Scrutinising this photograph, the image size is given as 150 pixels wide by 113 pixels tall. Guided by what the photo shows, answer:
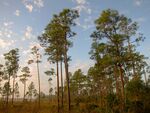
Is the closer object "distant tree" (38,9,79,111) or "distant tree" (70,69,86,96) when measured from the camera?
"distant tree" (38,9,79,111)

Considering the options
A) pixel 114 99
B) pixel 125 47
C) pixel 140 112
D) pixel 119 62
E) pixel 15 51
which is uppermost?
pixel 15 51

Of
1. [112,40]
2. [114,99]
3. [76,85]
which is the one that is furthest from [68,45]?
[76,85]

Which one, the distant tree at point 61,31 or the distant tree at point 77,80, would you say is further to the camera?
the distant tree at point 77,80

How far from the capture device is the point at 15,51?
44312 mm

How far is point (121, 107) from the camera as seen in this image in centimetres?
2225

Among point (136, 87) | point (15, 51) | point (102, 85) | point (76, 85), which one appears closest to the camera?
point (136, 87)

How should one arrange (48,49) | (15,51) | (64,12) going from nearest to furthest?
1. (64,12)
2. (48,49)
3. (15,51)

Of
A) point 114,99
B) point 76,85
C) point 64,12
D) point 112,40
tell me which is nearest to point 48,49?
point 64,12

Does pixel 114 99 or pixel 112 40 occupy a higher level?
pixel 112 40

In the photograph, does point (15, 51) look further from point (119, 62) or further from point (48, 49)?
point (119, 62)

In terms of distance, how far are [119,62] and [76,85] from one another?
35798 millimetres

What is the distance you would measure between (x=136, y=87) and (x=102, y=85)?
2389cm

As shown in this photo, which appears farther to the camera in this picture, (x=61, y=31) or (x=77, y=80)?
(x=77, y=80)

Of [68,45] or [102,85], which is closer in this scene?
[68,45]
